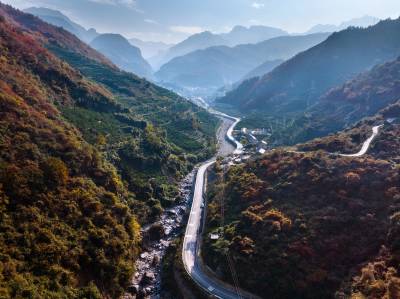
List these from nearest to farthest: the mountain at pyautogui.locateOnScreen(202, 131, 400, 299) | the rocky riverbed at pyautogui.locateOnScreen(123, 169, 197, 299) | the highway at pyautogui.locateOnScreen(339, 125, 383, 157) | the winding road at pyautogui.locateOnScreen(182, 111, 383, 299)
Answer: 1. the mountain at pyautogui.locateOnScreen(202, 131, 400, 299)
2. the winding road at pyautogui.locateOnScreen(182, 111, 383, 299)
3. the rocky riverbed at pyautogui.locateOnScreen(123, 169, 197, 299)
4. the highway at pyautogui.locateOnScreen(339, 125, 383, 157)

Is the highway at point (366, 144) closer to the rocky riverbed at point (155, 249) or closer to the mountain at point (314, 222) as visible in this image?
the mountain at point (314, 222)

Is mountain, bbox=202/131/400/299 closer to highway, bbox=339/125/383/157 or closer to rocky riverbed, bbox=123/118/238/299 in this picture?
highway, bbox=339/125/383/157

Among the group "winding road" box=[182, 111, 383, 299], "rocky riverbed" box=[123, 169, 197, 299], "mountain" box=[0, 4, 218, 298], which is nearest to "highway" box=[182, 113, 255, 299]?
"winding road" box=[182, 111, 383, 299]

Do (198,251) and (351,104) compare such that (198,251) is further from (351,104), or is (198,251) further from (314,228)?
(351,104)

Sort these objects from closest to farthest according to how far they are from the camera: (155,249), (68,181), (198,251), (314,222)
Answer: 1. (314,222)
2. (68,181)
3. (198,251)
4. (155,249)

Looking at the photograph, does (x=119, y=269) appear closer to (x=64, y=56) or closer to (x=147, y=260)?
(x=147, y=260)

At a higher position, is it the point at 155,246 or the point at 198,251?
the point at 198,251

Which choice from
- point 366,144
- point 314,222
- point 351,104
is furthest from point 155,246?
point 351,104

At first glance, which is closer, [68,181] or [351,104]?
[68,181]

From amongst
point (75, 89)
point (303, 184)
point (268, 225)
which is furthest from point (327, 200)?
point (75, 89)
